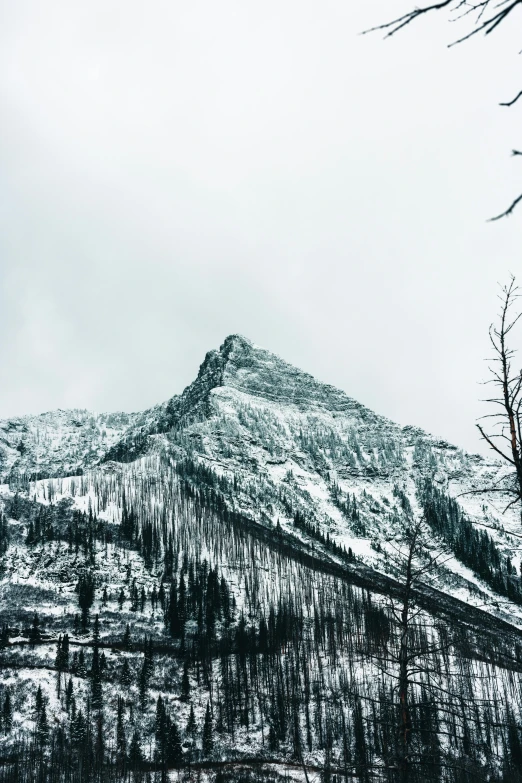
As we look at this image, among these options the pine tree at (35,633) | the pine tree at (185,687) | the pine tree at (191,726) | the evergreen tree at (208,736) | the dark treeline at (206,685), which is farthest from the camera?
the pine tree at (35,633)

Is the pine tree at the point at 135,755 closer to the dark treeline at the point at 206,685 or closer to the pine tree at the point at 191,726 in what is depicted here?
the dark treeline at the point at 206,685

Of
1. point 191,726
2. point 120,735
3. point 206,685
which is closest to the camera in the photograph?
point 120,735

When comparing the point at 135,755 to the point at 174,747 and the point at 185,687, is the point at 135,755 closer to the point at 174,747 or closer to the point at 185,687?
the point at 174,747

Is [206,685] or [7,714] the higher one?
[206,685]

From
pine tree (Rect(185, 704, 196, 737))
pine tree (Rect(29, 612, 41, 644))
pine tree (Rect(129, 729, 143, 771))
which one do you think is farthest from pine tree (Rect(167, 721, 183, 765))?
pine tree (Rect(29, 612, 41, 644))

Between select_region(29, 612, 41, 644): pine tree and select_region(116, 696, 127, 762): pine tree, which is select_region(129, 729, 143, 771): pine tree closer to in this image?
select_region(116, 696, 127, 762): pine tree

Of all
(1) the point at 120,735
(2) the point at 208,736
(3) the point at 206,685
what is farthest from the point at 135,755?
(3) the point at 206,685

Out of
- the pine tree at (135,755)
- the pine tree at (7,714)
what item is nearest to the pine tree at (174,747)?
the pine tree at (135,755)

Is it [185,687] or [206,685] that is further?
[206,685]

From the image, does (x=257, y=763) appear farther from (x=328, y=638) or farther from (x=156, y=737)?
(x=328, y=638)

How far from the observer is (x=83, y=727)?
109 m

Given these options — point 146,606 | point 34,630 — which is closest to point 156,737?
point 34,630

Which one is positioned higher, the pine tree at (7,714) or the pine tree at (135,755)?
the pine tree at (7,714)

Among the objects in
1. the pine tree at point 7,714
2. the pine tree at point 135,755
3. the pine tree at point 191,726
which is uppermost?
the pine tree at point 7,714
